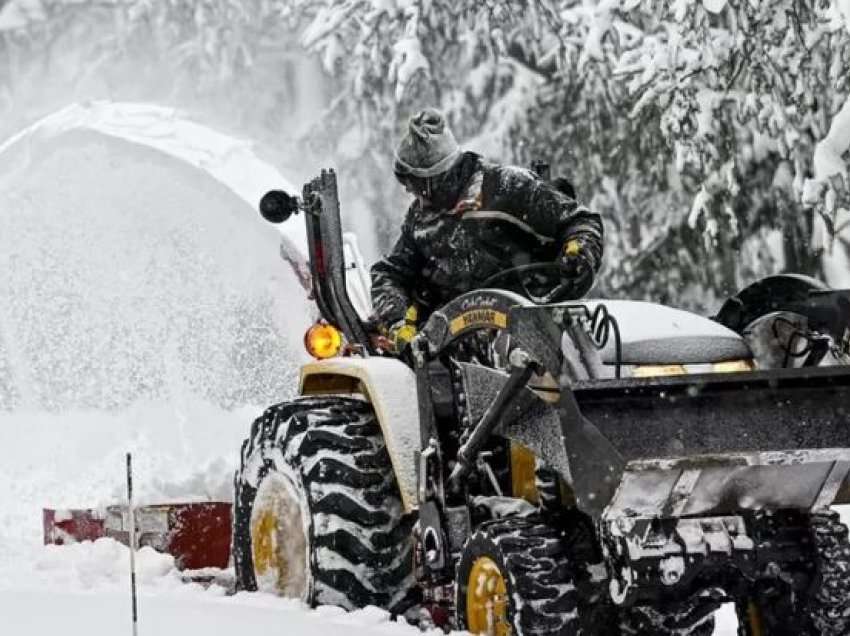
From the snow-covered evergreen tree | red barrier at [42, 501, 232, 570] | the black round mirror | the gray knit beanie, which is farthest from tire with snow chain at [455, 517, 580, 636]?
the snow-covered evergreen tree

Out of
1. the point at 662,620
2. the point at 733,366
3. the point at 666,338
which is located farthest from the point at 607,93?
the point at 662,620

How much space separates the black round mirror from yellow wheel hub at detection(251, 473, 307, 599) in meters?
1.29

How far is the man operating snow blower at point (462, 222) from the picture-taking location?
7496 millimetres

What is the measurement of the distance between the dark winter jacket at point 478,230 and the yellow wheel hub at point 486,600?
1.75 metres

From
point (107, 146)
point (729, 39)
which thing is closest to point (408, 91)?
point (107, 146)

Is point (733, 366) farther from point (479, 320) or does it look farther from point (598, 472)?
point (598, 472)

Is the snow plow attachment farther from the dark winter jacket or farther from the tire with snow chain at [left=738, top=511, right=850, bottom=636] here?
the dark winter jacket

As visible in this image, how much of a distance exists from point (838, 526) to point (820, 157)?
9.23 meters

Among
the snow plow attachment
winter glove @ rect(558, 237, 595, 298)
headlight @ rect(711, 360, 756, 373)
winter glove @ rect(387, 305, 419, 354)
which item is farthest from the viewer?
winter glove @ rect(387, 305, 419, 354)

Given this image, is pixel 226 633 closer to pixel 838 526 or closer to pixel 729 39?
pixel 838 526

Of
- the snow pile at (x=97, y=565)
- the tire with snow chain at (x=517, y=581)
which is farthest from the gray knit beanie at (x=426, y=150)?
the snow pile at (x=97, y=565)

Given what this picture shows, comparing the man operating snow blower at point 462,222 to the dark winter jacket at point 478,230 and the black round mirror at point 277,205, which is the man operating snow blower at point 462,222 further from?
the black round mirror at point 277,205

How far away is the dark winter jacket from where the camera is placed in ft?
24.6

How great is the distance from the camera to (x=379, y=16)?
23438mm
